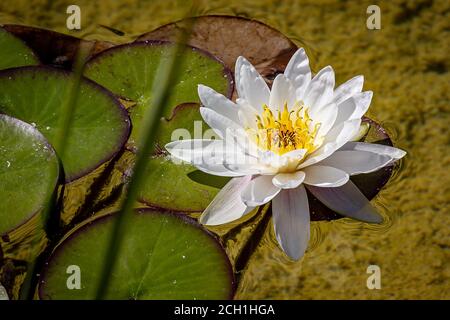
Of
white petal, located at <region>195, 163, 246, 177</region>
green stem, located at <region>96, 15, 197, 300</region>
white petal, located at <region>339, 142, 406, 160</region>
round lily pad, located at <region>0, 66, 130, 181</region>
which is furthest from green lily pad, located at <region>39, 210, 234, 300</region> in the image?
green stem, located at <region>96, 15, 197, 300</region>

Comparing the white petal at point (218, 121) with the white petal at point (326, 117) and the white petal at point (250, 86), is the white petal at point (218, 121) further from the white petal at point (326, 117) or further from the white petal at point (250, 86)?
the white petal at point (326, 117)

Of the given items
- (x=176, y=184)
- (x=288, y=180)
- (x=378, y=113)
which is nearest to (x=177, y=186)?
(x=176, y=184)

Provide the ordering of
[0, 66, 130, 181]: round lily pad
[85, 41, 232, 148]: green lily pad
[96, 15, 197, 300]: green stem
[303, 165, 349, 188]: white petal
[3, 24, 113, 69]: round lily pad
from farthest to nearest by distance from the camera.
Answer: [3, 24, 113, 69]: round lily pad < [85, 41, 232, 148]: green lily pad < [0, 66, 130, 181]: round lily pad < [303, 165, 349, 188]: white petal < [96, 15, 197, 300]: green stem

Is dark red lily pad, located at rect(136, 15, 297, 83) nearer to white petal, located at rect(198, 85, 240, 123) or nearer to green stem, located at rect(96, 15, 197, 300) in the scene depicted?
white petal, located at rect(198, 85, 240, 123)

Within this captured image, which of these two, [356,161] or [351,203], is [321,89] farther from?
[351,203]

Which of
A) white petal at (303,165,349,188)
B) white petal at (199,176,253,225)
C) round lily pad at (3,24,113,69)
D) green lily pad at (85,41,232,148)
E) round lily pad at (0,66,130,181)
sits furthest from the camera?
round lily pad at (3,24,113,69)

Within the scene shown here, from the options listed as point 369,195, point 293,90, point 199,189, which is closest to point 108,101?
point 199,189
